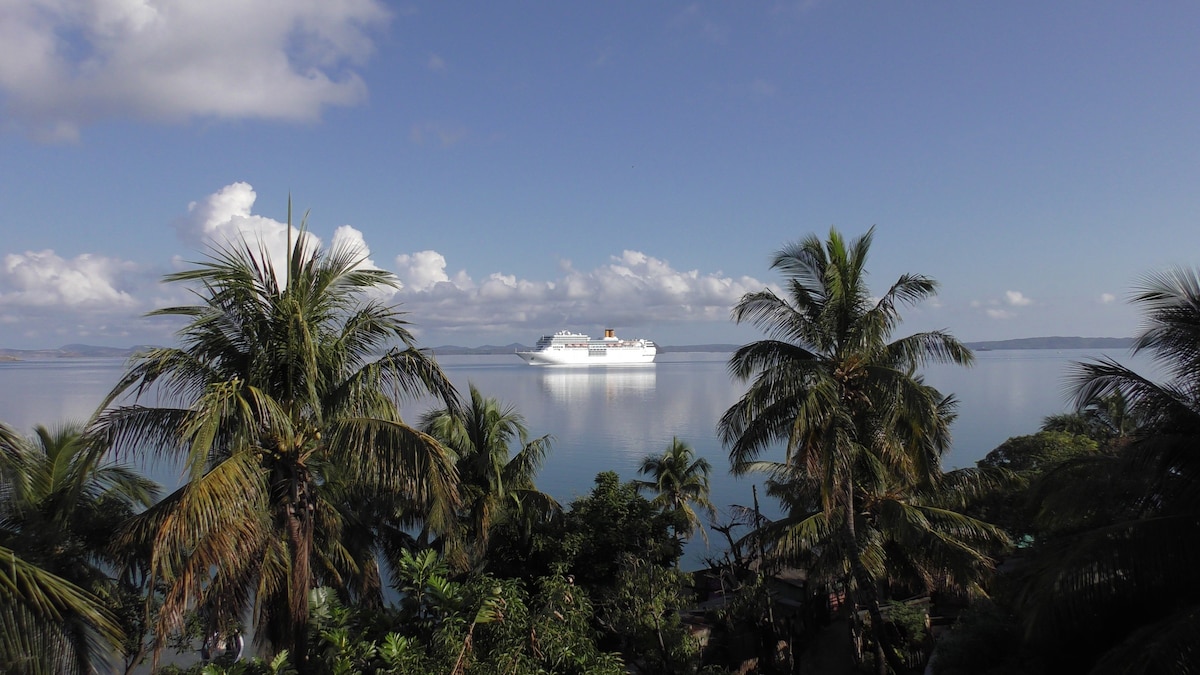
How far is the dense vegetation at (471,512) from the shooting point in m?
5.16

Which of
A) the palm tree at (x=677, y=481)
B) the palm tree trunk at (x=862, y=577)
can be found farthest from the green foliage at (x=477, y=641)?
the palm tree at (x=677, y=481)

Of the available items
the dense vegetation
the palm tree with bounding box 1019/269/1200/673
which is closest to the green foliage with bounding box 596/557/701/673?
the dense vegetation

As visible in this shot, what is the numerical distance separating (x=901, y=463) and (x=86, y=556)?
11600 millimetres

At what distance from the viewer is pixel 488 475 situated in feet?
43.0

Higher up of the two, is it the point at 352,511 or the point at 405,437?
the point at 405,437

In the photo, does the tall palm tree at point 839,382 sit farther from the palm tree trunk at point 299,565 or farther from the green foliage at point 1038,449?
the green foliage at point 1038,449

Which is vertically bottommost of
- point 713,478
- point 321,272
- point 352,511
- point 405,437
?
point 713,478

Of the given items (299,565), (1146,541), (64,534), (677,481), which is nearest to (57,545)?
(64,534)

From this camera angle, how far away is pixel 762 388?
10.2 metres

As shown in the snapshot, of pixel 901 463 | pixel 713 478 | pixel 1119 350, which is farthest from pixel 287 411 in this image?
pixel 1119 350

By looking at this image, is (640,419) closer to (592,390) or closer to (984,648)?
(592,390)

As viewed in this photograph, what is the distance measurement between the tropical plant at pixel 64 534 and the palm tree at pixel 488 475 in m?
5.13

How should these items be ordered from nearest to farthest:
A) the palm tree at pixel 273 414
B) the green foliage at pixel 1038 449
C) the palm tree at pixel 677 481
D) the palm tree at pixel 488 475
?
the palm tree at pixel 273 414
the palm tree at pixel 488 475
the green foliage at pixel 1038 449
the palm tree at pixel 677 481

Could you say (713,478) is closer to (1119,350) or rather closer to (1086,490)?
(1086,490)
